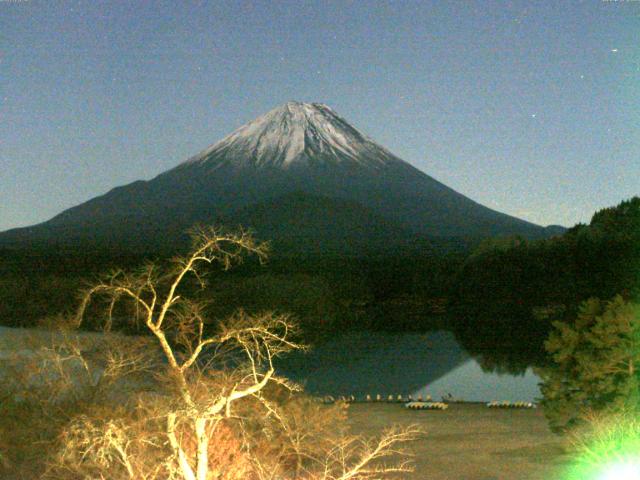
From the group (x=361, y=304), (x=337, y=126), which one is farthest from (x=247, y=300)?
(x=337, y=126)

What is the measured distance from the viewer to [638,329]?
8.39 meters

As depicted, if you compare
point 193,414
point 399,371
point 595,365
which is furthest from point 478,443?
point 399,371

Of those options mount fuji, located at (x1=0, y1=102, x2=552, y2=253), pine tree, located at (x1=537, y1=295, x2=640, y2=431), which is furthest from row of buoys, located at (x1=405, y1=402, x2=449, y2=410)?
mount fuji, located at (x1=0, y1=102, x2=552, y2=253)

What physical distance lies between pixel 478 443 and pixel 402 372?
44.9 ft

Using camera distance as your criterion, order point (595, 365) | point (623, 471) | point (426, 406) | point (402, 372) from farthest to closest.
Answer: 1. point (402, 372)
2. point (426, 406)
3. point (595, 365)
4. point (623, 471)

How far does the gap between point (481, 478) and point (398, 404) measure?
829 cm

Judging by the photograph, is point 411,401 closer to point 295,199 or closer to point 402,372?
point 402,372

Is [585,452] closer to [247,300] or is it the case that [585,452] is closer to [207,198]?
[247,300]

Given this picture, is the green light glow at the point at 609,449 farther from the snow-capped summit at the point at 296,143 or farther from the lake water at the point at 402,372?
the snow-capped summit at the point at 296,143

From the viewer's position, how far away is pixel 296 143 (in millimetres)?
83688

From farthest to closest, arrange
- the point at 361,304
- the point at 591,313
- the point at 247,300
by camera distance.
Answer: the point at 361,304, the point at 247,300, the point at 591,313

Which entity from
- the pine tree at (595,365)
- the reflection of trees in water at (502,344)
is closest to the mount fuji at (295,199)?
the reflection of trees in water at (502,344)

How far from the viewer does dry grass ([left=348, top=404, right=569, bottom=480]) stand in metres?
8.31

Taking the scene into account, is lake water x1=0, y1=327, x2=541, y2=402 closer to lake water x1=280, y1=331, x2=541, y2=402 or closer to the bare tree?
lake water x1=280, y1=331, x2=541, y2=402
